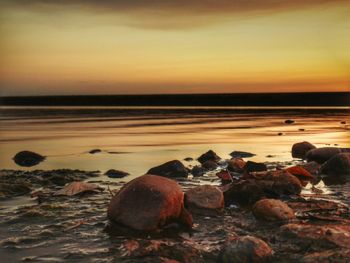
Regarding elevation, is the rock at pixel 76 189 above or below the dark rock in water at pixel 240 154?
above

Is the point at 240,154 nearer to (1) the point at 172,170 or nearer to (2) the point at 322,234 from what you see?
(1) the point at 172,170

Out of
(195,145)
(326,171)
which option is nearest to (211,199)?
(326,171)

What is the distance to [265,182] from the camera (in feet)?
32.0

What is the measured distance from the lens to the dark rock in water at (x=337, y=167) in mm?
12630

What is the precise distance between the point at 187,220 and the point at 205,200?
1.12 m

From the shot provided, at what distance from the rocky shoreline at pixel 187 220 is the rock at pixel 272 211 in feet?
0.05

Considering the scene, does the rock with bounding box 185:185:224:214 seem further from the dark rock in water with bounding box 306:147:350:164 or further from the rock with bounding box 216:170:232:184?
the dark rock in water with bounding box 306:147:350:164

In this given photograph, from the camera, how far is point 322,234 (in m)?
6.38

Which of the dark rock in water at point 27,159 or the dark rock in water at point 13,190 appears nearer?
the dark rock in water at point 13,190

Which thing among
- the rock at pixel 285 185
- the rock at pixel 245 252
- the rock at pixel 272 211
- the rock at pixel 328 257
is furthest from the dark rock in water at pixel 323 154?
the rock at pixel 245 252

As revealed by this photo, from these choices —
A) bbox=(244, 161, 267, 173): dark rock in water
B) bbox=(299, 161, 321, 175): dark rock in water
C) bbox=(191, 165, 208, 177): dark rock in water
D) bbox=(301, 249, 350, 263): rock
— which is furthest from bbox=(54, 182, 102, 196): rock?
bbox=(299, 161, 321, 175): dark rock in water

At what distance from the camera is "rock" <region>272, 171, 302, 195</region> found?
9.74 metres

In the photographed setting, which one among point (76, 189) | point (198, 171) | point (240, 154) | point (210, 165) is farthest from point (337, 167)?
point (76, 189)

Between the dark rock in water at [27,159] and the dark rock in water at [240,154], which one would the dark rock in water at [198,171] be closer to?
the dark rock in water at [240,154]
